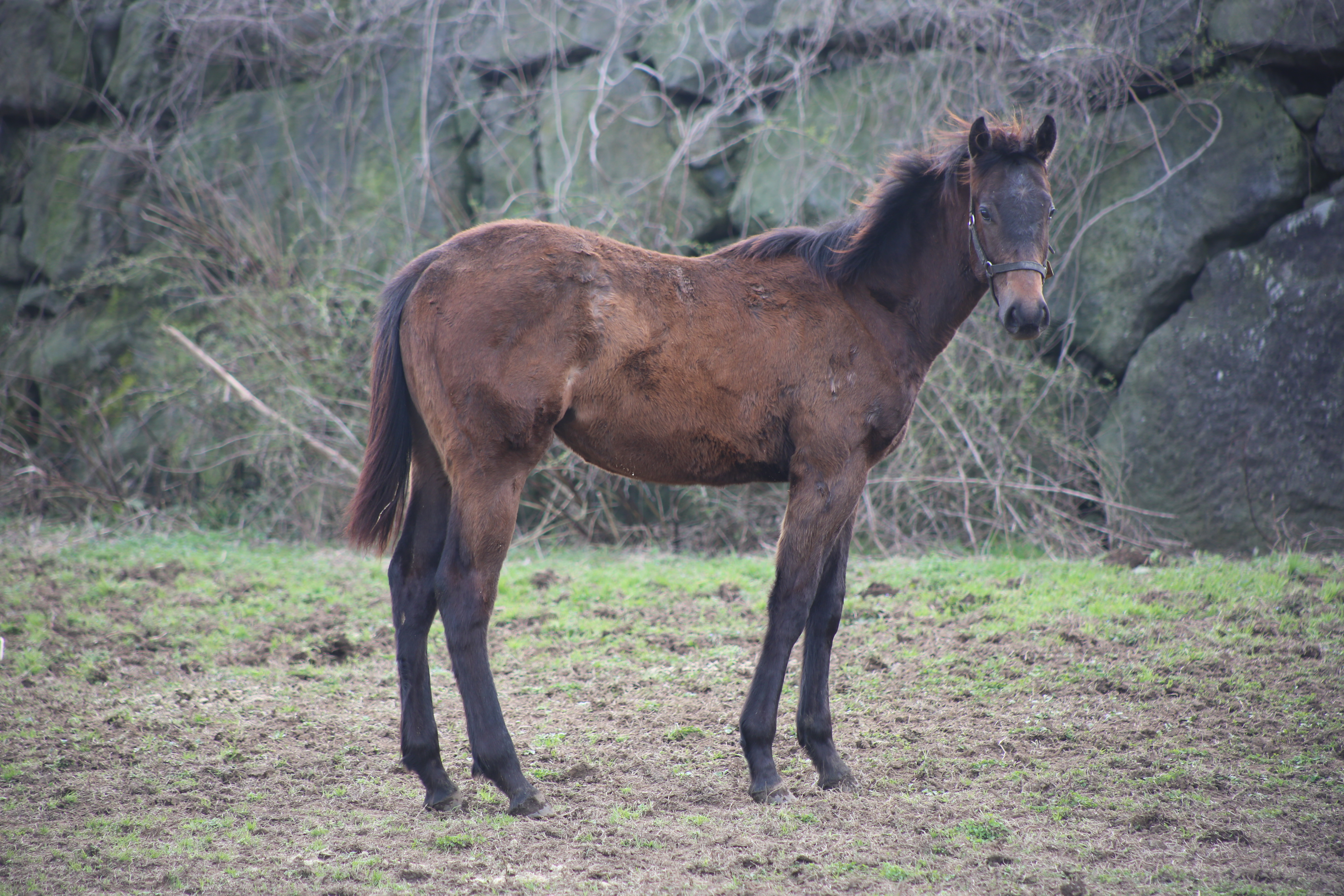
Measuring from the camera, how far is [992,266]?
3.43 meters

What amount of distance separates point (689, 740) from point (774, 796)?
66 cm

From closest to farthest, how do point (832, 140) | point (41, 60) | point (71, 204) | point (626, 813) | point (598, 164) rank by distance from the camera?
point (626, 813), point (832, 140), point (598, 164), point (71, 204), point (41, 60)

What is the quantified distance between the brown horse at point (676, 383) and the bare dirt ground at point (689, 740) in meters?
0.39

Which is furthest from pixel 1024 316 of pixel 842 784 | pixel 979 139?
pixel 842 784

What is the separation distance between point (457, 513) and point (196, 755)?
1587mm

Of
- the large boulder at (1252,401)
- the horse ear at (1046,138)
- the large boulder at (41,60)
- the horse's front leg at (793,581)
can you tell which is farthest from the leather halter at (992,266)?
the large boulder at (41,60)

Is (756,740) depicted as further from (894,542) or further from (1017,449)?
(1017,449)

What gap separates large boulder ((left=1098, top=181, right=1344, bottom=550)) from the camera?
6340 millimetres

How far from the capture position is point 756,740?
11.1 ft

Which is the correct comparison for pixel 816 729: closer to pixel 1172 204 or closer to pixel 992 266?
pixel 992 266

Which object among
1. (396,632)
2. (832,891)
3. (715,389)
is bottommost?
(832,891)

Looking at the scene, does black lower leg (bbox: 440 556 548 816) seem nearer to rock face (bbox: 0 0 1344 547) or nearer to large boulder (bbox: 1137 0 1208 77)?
rock face (bbox: 0 0 1344 547)

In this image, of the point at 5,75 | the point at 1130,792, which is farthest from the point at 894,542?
the point at 5,75

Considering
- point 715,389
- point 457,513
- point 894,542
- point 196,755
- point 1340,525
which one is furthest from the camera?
point 894,542
